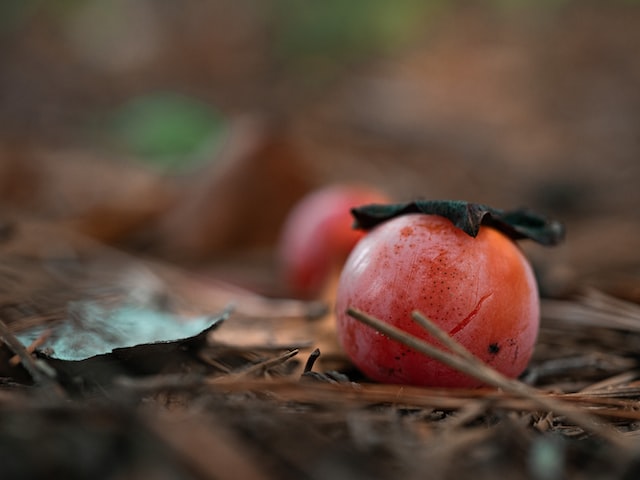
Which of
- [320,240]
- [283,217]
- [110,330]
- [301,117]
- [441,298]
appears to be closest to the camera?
[441,298]

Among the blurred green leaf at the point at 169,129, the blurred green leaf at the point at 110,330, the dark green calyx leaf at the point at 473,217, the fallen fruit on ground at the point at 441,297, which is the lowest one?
the blurred green leaf at the point at 110,330

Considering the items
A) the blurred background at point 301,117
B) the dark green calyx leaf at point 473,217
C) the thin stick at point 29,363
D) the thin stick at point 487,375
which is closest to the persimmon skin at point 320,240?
the blurred background at point 301,117

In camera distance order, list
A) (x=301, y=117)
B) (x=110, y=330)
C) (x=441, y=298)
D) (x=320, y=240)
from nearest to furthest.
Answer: (x=441, y=298) → (x=110, y=330) → (x=320, y=240) → (x=301, y=117)

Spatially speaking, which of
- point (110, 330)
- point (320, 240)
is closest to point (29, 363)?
point (110, 330)

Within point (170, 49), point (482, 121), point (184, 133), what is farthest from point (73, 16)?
point (482, 121)

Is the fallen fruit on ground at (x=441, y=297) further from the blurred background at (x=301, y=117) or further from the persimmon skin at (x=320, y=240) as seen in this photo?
the persimmon skin at (x=320, y=240)

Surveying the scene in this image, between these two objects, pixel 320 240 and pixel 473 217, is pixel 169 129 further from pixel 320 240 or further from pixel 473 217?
pixel 473 217

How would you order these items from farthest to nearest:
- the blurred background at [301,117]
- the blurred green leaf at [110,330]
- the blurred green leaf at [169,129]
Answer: the blurred green leaf at [169,129] → the blurred background at [301,117] → the blurred green leaf at [110,330]
